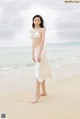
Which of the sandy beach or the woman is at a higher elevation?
the woman

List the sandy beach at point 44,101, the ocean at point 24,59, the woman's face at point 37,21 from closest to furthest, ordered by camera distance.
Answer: the sandy beach at point 44,101 → the woman's face at point 37,21 → the ocean at point 24,59

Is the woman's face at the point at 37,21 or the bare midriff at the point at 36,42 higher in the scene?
the woman's face at the point at 37,21

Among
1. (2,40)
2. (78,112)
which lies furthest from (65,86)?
(2,40)

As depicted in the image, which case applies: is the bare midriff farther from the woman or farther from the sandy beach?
the sandy beach

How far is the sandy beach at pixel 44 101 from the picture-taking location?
8.81ft

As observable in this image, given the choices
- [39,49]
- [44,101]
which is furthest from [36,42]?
[44,101]

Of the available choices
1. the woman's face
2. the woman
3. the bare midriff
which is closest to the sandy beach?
the woman

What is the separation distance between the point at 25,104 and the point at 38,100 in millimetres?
175

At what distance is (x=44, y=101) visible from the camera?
313 centimetres

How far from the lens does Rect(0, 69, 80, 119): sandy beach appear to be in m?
2.69

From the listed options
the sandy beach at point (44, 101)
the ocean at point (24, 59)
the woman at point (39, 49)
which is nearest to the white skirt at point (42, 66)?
the woman at point (39, 49)

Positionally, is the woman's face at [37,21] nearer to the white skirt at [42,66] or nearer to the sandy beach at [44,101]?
the white skirt at [42,66]

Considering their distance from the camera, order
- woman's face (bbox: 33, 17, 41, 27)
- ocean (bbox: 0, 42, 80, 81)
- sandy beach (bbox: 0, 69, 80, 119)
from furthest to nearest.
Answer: ocean (bbox: 0, 42, 80, 81), woman's face (bbox: 33, 17, 41, 27), sandy beach (bbox: 0, 69, 80, 119)

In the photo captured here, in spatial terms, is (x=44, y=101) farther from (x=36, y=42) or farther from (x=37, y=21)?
(x=37, y=21)
